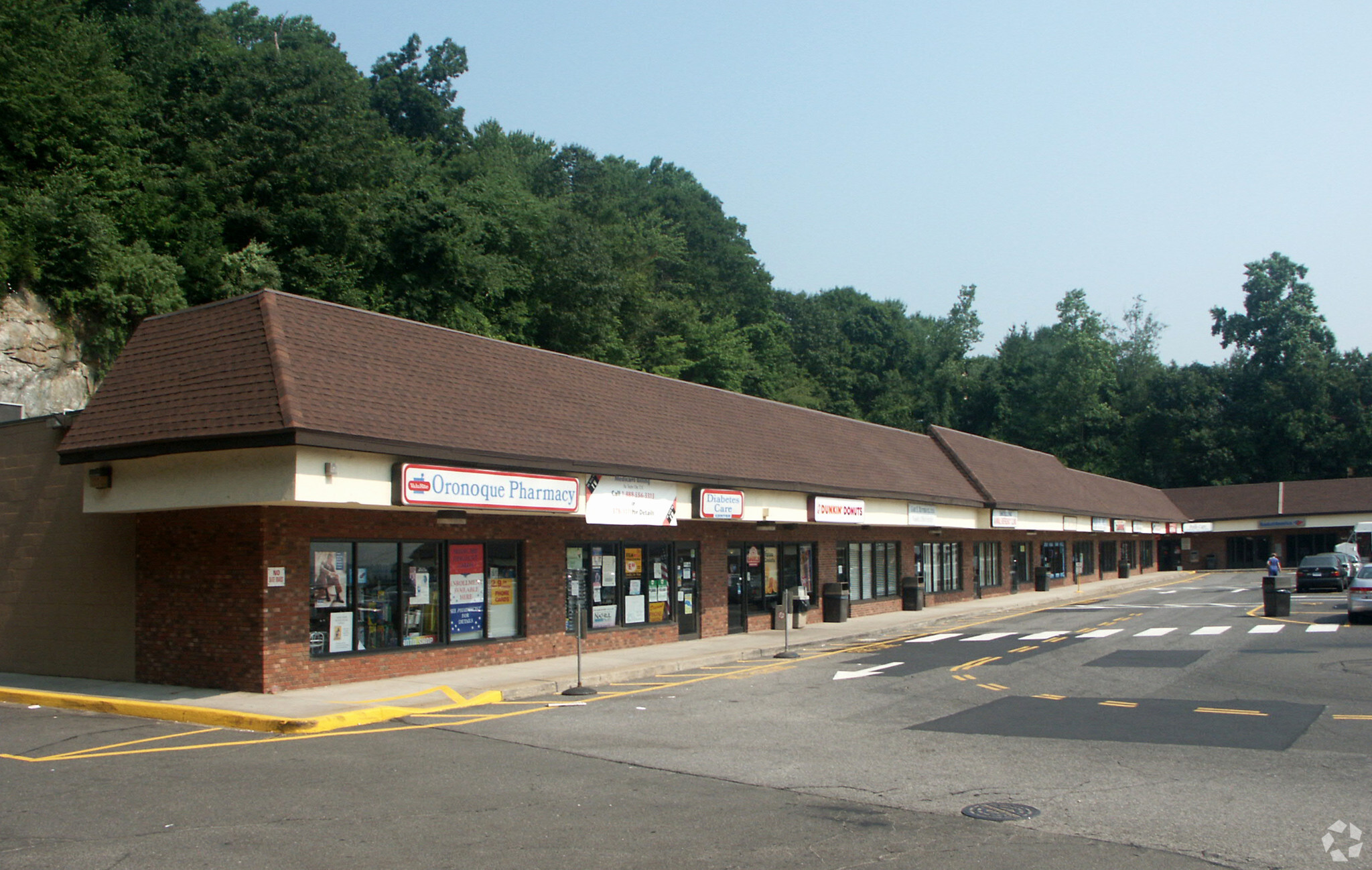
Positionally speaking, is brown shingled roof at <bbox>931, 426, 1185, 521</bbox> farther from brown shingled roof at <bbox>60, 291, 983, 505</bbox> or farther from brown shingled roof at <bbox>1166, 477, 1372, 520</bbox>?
brown shingled roof at <bbox>60, 291, 983, 505</bbox>

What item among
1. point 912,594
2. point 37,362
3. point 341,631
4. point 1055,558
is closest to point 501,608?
point 341,631

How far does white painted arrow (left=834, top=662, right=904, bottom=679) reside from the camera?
17.8 meters

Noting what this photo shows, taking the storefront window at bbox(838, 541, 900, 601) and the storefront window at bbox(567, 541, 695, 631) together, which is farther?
the storefront window at bbox(838, 541, 900, 601)

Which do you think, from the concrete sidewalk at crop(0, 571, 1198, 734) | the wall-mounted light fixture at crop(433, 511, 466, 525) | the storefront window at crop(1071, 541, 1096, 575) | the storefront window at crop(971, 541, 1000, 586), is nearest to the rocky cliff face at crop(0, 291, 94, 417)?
the concrete sidewalk at crop(0, 571, 1198, 734)

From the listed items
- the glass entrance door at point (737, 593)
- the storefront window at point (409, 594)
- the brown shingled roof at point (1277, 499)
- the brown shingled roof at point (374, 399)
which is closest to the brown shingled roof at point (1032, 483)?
the brown shingled roof at point (1277, 499)

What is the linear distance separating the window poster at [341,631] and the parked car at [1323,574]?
40454mm

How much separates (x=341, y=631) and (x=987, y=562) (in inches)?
1256

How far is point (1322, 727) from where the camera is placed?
12117 mm

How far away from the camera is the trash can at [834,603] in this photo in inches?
1144

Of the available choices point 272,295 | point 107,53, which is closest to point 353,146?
point 107,53

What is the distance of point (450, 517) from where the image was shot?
17.9 metres

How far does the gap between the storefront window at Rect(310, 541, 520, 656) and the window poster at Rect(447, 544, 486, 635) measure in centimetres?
1

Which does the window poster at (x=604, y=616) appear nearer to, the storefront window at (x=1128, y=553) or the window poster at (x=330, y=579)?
the window poster at (x=330, y=579)

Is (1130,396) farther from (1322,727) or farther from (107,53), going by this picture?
Result: (1322,727)
